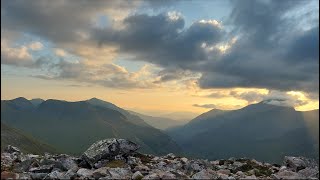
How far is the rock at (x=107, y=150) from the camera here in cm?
4788

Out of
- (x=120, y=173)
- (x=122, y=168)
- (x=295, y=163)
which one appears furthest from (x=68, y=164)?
(x=295, y=163)

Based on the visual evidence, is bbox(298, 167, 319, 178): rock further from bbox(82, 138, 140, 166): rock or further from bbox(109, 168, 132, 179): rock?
bbox(82, 138, 140, 166): rock

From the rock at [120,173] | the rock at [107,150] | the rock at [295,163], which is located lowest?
the rock at [295,163]

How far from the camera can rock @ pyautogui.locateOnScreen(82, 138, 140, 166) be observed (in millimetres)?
47875

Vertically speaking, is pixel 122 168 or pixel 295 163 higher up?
pixel 122 168

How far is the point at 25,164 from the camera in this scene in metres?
48.0

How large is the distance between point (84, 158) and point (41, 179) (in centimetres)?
1122

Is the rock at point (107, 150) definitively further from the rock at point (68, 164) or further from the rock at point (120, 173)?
the rock at point (120, 173)

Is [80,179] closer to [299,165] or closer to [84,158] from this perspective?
[84,158]

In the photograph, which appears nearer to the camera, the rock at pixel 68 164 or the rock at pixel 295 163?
the rock at pixel 68 164

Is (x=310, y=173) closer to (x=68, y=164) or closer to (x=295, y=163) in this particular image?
(x=295, y=163)

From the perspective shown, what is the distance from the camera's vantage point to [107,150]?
49.6 meters

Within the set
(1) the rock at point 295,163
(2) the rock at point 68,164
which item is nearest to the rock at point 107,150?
(2) the rock at point 68,164

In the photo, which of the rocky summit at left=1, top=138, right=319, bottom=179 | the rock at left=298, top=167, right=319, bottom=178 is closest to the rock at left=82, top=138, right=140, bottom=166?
the rocky summit at left=1, top=138, right=319, bottom=179
